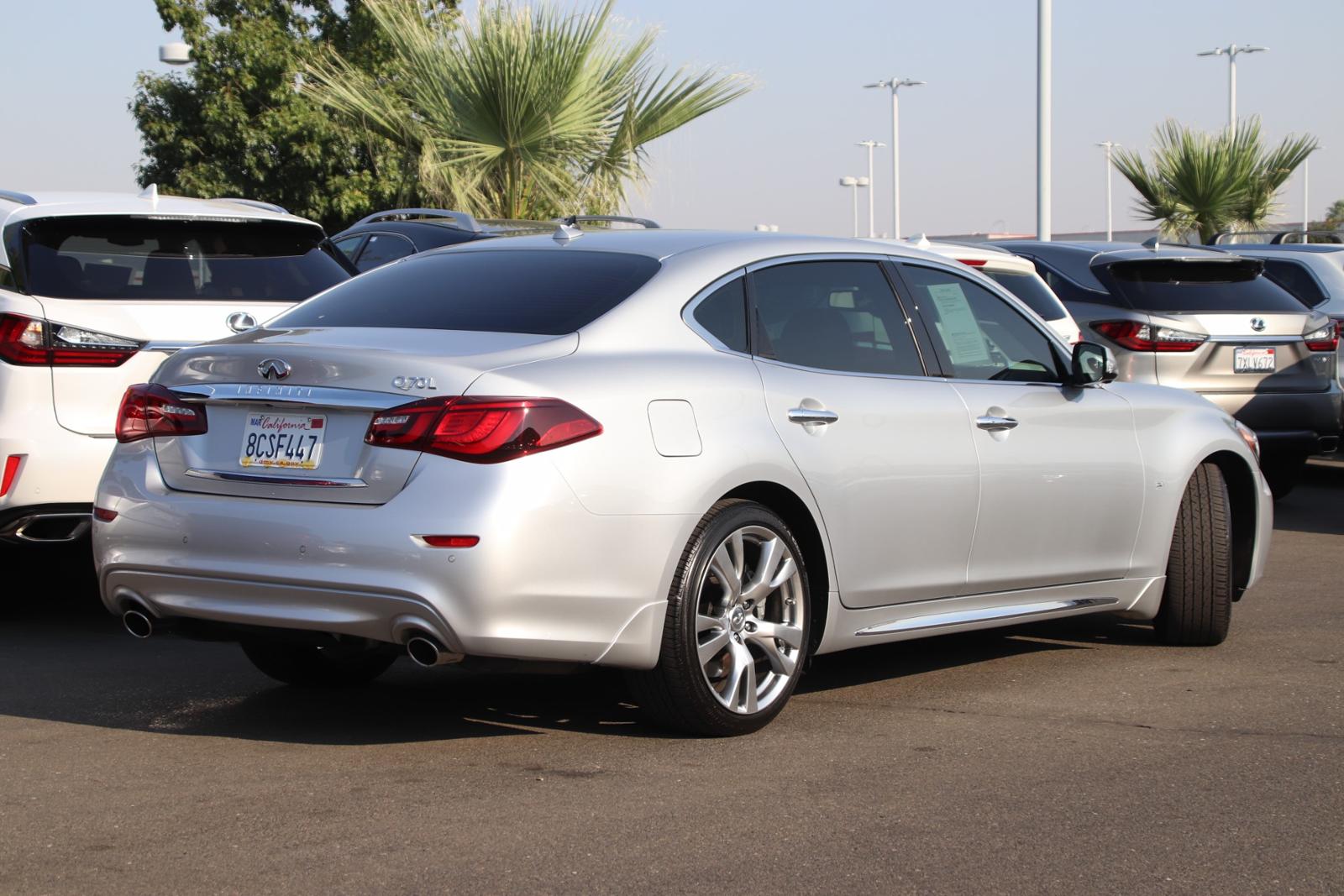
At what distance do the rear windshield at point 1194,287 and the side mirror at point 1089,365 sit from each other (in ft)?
15.0

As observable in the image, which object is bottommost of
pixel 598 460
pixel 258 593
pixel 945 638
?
pixel 945 638

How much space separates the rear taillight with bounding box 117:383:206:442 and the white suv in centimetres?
147

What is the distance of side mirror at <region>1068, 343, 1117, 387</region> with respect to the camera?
6781mm

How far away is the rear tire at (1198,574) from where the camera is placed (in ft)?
23.4

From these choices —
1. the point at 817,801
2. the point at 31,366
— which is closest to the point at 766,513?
the point at 817,801

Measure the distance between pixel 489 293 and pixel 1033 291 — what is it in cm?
604

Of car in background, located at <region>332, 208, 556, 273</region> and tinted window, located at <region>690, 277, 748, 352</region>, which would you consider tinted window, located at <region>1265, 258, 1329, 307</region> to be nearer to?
car in background, located at <region>332, 208, 556, 273</region>

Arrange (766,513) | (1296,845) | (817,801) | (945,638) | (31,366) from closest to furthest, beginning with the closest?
(1296,845) < (817,801) < (766,513) < (31,366) < (945,638)

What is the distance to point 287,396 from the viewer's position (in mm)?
5043

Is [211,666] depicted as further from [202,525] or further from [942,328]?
[942,328]

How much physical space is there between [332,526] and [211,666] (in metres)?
2.04

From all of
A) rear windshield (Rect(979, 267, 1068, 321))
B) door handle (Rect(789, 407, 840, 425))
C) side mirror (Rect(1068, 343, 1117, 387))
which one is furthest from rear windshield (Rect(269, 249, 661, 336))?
rear windshield (Rect(979, 267, 1068, 321))

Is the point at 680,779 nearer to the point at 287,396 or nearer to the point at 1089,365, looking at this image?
the point at 287,396

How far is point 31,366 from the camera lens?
689 centimetres
